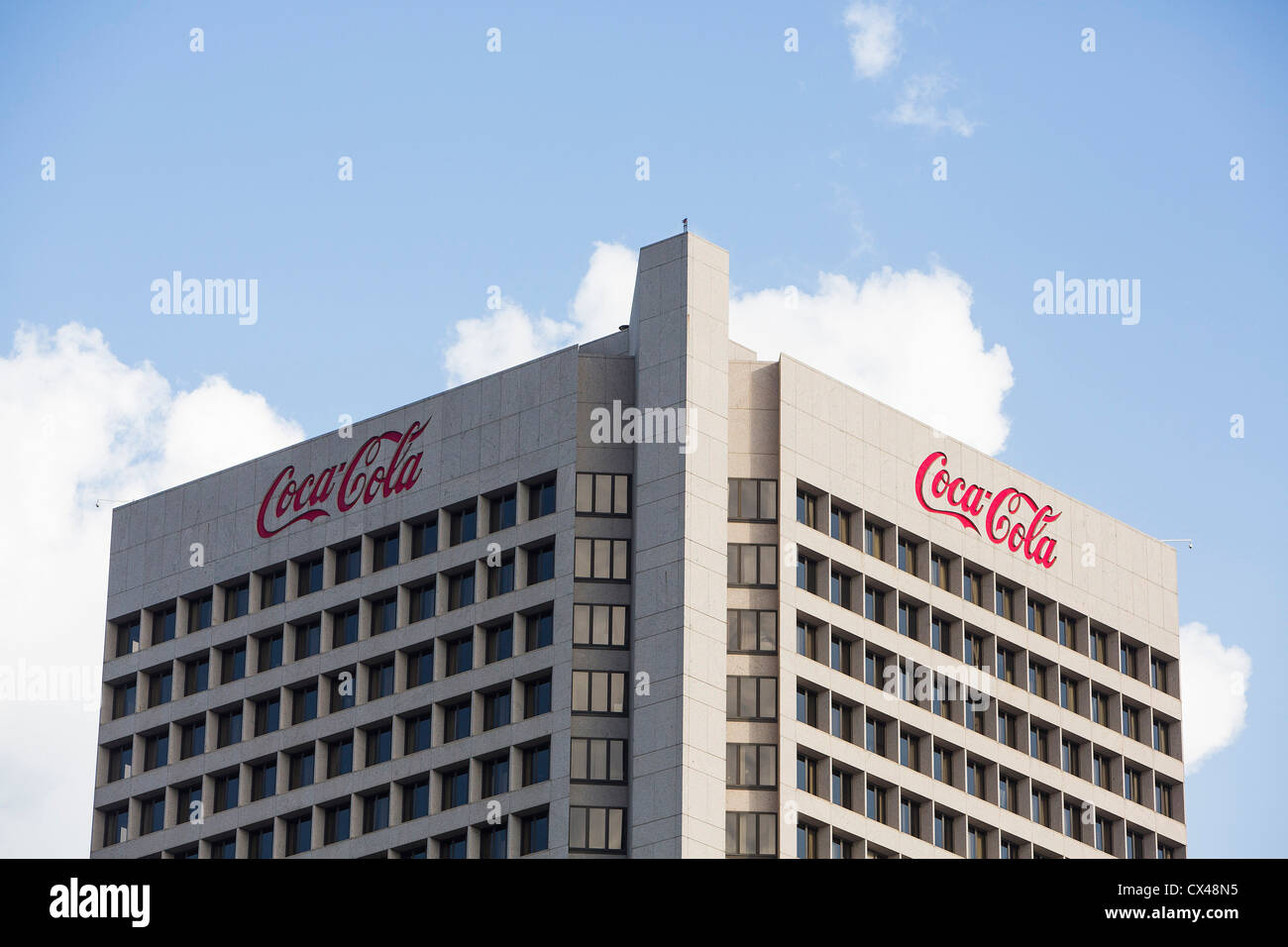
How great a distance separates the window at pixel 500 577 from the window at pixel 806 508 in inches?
544

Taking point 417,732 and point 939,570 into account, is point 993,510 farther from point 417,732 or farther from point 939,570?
point 417,732

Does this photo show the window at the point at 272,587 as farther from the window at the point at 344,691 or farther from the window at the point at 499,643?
the window at the point at 499,643

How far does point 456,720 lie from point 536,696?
197 inches

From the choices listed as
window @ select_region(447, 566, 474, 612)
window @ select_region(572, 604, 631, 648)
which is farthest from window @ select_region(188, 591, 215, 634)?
window @ select_region(572, 604, 631, 648)

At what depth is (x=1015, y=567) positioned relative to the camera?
135 m

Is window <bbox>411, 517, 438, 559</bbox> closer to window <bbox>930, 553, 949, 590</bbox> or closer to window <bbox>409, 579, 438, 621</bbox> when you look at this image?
window <bbox>409, 579, 438, 621</bbox>

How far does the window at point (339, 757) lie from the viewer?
126 meters

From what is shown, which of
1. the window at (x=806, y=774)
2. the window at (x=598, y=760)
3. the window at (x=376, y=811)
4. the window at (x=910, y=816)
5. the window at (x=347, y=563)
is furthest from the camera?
the window at (x=347, y=563)

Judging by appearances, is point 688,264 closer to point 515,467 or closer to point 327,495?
point 515,467

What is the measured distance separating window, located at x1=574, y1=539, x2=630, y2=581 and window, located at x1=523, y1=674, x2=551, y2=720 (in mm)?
5161

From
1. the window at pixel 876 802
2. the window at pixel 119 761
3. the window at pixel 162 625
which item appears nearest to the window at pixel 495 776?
the window at pixel 876 802

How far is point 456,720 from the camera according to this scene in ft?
403

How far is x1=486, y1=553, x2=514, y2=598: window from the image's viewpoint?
403 ft
